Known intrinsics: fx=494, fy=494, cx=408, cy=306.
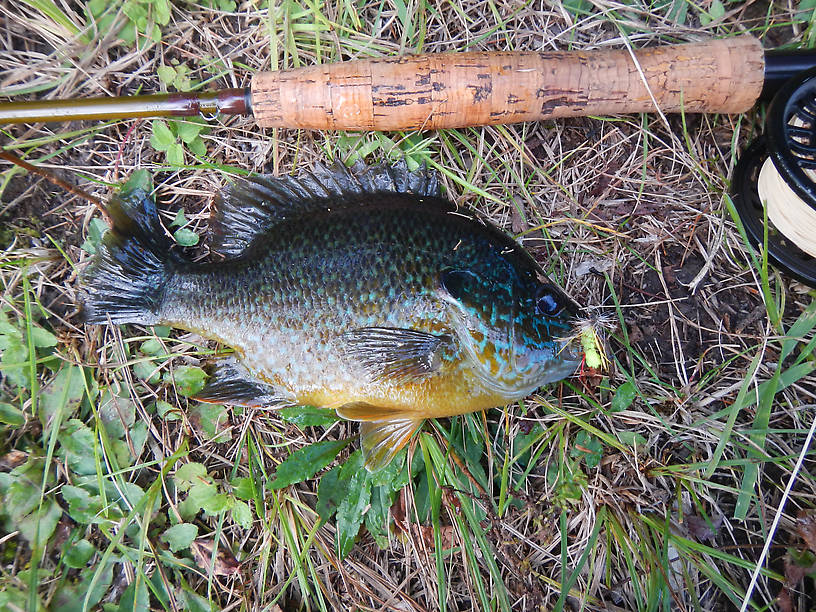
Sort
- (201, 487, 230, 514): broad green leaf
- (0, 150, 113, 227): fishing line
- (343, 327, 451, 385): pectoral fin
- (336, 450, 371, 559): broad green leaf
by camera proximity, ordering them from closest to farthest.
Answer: (343, 327, 451, 385): pectoral fin
(0, 150, 113, 227): fishing line
(336, 450, 371, 559): broad green leaf
(201, 487, 230, 514): broad green leaf

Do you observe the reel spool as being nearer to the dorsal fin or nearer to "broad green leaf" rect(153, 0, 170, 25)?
the dorsal fin

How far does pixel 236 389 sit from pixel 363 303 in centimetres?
85

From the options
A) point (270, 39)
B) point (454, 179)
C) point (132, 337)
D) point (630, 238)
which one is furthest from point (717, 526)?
point (270, 39)

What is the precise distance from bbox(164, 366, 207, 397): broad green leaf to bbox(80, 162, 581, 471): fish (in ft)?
0.68

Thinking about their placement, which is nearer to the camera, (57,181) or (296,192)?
(57,181)

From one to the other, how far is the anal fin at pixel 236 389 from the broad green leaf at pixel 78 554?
1.05m

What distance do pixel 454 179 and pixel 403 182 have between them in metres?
0.30

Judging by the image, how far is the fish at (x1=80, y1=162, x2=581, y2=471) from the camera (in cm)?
228

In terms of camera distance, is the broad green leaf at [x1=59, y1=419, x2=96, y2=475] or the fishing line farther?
the broad green leaf at [x1=59, y1=419, x2=96, y2=475]

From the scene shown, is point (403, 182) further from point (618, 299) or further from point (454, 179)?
point (618, 299)

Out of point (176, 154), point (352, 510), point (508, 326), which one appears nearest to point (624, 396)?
point (508, 326)

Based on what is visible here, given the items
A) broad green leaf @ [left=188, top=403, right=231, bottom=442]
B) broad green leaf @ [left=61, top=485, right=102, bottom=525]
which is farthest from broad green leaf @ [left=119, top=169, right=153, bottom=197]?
broad green leaf @ [left=61, top=485, right=102, bottom=525]

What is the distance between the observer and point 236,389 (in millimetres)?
2549

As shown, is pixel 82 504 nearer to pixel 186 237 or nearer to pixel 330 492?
pixel 330 492
